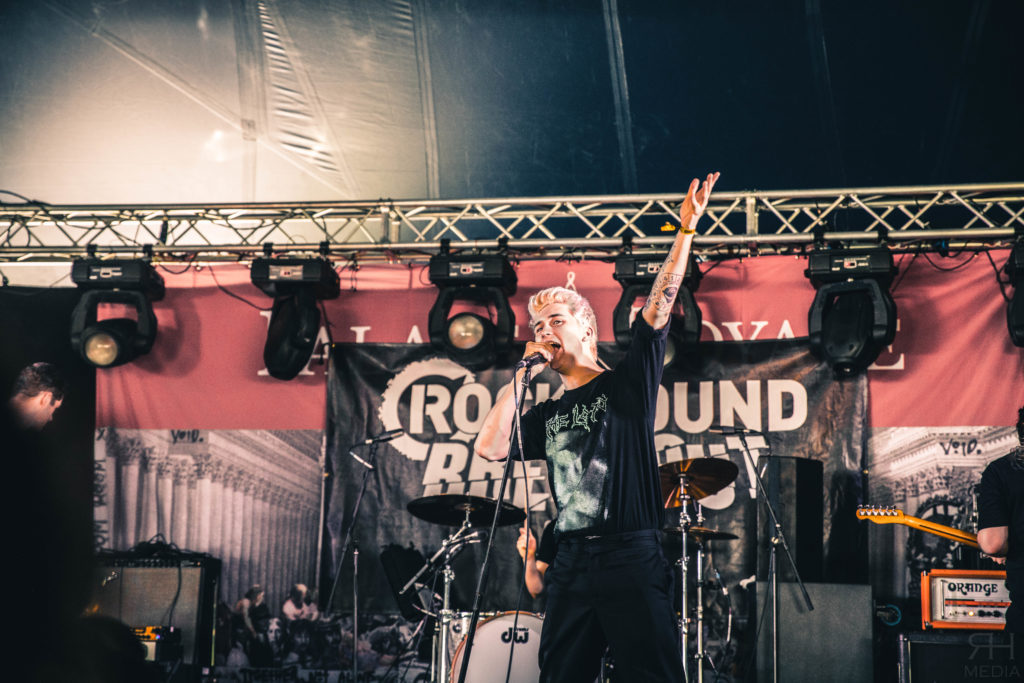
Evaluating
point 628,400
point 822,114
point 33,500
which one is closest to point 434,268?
point 822,114

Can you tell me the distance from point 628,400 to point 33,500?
2052mm

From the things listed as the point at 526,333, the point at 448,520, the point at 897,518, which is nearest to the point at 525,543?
the point at 448,520

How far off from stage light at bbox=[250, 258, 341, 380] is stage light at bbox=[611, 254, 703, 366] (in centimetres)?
195

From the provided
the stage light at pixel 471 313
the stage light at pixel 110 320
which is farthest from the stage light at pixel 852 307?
the stage light at pixel 110 320

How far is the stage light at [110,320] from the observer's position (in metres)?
6.52

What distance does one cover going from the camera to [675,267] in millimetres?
3080

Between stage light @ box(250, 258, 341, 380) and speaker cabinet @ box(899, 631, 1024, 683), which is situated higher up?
stage light @ box(250, 258, 341, 380)

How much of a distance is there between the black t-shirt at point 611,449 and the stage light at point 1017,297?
Answer: 3.54 m

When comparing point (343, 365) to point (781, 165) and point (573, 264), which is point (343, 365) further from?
point (781, 165)

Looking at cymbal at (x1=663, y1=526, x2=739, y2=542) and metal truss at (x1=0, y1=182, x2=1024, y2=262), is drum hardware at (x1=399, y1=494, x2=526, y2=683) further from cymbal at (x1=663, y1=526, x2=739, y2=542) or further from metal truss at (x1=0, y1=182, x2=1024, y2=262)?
metal truss at (x1=0, y1=182, x2=1024, y2=262)

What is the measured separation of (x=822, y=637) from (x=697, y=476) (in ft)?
3.74

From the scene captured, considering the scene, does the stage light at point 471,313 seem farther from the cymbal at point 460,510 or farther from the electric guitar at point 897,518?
the electric guitar at point 897,518

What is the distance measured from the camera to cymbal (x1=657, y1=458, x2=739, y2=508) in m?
4.96

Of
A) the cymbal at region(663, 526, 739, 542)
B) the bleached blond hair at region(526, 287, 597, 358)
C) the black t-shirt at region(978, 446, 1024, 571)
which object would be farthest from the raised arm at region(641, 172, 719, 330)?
the cymbal at region(663, 526, 739, 542)
